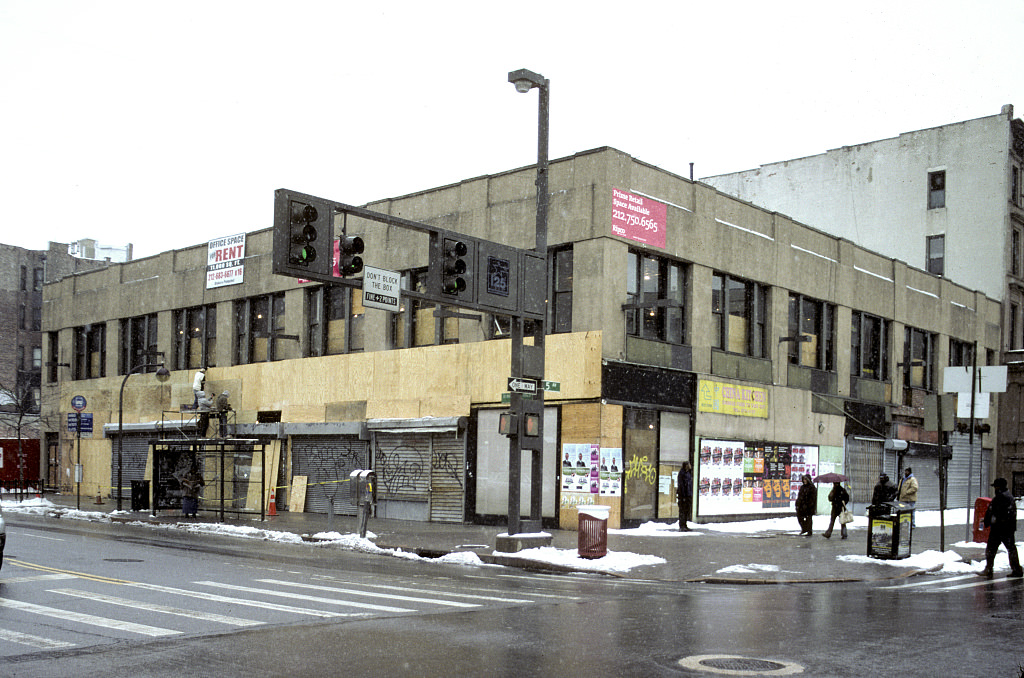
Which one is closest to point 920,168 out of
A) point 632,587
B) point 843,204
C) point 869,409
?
point 843,204

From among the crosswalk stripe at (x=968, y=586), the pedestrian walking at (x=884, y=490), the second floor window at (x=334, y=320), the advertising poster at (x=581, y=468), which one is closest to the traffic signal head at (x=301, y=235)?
the crosswalk stripe at (x=968, y=586)

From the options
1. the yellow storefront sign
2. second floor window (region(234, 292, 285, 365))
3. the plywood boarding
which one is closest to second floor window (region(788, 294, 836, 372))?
the yellow storefront sign

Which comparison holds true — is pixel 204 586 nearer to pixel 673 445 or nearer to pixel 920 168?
pixel 673 445

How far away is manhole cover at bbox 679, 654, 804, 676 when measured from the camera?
25.8 feet

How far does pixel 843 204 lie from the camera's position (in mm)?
49719

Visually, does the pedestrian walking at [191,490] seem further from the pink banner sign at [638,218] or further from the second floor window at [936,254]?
the second floor window at [936,254]

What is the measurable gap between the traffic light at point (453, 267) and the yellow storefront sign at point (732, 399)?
39.6 ft

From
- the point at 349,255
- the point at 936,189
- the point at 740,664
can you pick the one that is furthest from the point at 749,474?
the point at 936,189

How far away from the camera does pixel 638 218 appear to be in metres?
26.1

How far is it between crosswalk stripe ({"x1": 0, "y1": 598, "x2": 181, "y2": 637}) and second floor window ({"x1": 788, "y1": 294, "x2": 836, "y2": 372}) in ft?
83.0

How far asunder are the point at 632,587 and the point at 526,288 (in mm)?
6941

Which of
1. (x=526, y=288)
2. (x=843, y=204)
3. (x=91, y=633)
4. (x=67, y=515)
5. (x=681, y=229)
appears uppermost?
(x=843, y=204)

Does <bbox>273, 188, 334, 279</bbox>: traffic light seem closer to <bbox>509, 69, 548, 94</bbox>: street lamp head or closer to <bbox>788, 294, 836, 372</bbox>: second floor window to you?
<bbox>509, 69, 548, 94</bbox>: street lamp head

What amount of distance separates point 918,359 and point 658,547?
23.2 meters
